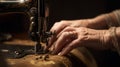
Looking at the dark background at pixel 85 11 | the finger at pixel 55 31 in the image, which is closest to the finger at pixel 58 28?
the finger at pixel 55 31

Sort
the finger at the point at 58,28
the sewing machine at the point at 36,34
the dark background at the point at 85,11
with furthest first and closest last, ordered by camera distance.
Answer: the dark background at the point at 85,11 < the finger at the point at 58,28 < the sewing machine at the point at 36,34

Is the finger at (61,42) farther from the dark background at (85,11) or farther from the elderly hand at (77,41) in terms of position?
the dark background at (85,11)

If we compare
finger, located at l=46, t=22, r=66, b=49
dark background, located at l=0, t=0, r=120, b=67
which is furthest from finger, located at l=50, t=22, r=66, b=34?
dark background, located at l=0, t=0, r=120, b=67

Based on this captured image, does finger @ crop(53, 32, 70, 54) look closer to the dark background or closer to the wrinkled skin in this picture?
the wrinkled skin

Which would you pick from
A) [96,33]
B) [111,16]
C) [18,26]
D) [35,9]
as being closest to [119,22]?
[111,16]

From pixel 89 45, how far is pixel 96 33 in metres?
0.04

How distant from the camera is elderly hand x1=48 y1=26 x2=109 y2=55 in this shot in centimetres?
76

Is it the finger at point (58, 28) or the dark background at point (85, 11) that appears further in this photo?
the dark background at point (85, 11)

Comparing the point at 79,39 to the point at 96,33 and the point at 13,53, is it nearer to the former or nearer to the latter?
the point at 96,33

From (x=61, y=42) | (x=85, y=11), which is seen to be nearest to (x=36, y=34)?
(x=61, y=42)

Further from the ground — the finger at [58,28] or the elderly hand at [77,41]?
the finger at [58,28]

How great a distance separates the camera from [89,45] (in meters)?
0.77

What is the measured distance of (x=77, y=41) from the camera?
757 mm

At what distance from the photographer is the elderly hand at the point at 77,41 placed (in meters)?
0.76
